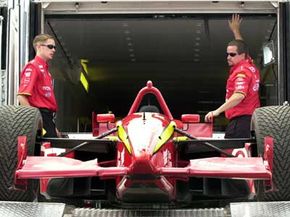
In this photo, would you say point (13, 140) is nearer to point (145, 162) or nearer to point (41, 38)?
point (145, 162)

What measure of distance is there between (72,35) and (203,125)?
3.82 m

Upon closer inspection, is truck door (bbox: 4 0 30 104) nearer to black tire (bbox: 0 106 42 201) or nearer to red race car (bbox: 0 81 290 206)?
red race car (bbox: 0 81 290 206)

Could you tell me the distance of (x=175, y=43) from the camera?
1105 cm

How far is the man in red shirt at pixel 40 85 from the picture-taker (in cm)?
668

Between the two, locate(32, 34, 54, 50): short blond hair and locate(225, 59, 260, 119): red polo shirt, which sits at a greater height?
locate(32, 34, 54, 50): short blond hair

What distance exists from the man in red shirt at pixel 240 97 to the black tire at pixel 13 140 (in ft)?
7.12

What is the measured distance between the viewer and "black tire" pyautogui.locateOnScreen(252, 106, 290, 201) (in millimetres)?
4738

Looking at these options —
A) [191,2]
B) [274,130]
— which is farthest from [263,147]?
[191,2]

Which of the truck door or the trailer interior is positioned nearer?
the truck door

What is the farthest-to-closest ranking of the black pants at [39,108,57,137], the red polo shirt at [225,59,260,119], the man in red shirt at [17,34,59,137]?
the red polo shirt at [225,59,260,119] → the black pants at [39,108,57,137] → the man in red shirt at [17,34,59,137]

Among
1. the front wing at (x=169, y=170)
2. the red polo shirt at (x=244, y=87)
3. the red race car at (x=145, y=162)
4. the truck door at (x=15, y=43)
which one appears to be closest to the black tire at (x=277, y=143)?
the red race car at (x=145, y=162)

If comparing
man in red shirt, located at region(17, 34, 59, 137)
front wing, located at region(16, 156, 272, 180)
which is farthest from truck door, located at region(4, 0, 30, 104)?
front wing, located at region(16, 156, 272, 180)

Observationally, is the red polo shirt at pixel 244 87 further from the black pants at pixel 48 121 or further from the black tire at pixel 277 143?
the black tire at pixel 277 143

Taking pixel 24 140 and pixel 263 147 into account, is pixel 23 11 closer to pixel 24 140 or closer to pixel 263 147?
pixel 24 140
